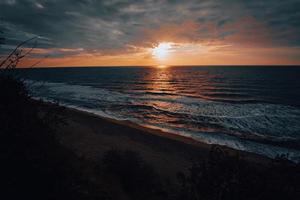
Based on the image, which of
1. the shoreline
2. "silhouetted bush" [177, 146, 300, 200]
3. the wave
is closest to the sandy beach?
the shoreline

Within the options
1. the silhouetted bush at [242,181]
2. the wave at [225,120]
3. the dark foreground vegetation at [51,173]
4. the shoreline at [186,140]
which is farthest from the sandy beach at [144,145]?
the silhouetted bush at [242,181]

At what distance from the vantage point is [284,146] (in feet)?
55.2

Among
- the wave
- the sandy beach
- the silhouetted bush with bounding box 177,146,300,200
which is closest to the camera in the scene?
the silhouetted bush with bounding box 177,146,300,200

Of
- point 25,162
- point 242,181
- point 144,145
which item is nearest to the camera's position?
point 25,162

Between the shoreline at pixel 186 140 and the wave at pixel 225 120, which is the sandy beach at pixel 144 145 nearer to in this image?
the shoreline at pixel 186 140

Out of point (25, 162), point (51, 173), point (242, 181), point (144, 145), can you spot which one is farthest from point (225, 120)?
point (25, 162)

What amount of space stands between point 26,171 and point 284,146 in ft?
58.9

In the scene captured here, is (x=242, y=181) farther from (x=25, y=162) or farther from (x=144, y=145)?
(x=144, y=145)

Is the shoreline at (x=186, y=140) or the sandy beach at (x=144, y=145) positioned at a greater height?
the sandy beach at (x=144, y=145)

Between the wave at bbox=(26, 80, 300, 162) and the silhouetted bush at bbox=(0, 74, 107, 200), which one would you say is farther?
the wave at bbox=(26, 80, 300, 162)

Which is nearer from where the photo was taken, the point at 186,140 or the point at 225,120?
the point at 186,140

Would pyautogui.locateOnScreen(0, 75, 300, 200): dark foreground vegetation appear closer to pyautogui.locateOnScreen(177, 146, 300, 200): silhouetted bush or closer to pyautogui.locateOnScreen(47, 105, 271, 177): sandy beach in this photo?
pyautogui.locateOnScreen(177, 146, 300, 200): silhouetted bush

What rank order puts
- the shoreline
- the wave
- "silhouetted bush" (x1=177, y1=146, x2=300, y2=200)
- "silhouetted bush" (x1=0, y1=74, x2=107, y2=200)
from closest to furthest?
"silhouetted bush" (x1=0, y1=74, x2=107, y2=200) → "silhouetted bush" (x1=177, y1=146, x2=300, y2=200) → the shoreline → the wave

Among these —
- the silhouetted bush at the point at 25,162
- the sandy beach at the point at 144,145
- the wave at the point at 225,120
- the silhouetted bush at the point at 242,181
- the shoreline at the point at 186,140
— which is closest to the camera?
the silhouetted bush at the point at 25,162
